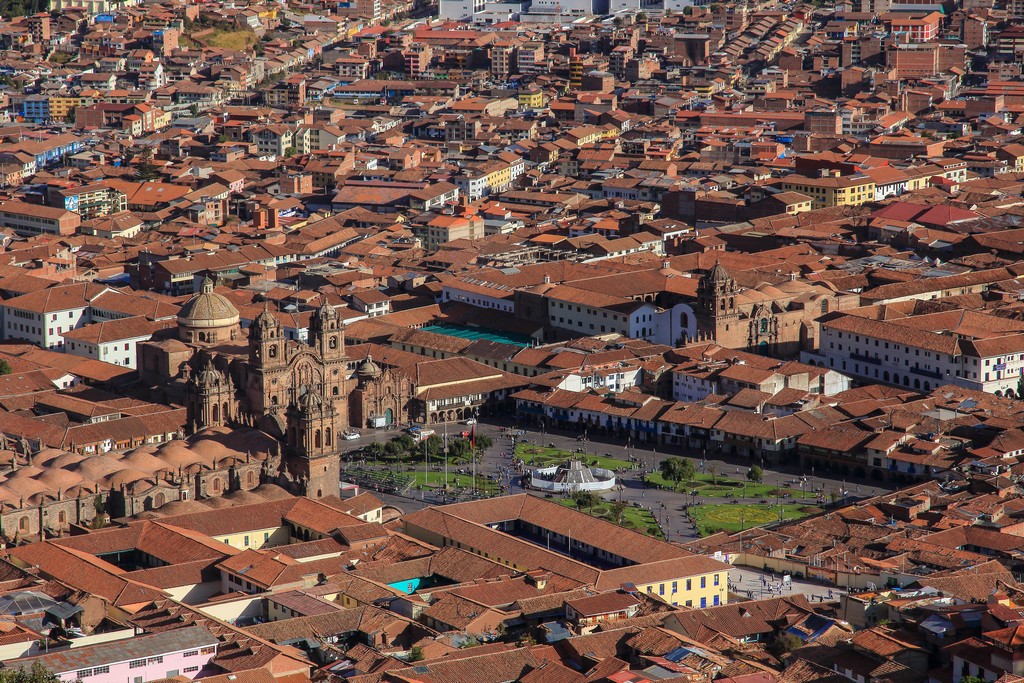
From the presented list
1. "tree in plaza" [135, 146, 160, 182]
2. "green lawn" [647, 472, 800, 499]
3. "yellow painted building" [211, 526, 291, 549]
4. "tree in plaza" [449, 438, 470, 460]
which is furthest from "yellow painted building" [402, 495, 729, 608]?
"tree in plaza" [135, 146, 160, 182]

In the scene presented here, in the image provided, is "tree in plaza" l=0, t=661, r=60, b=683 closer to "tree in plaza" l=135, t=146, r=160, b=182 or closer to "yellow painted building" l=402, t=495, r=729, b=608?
"yellow painted building" l=402, t=495, r=729, b=608

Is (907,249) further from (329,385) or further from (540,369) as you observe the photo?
(329,385)

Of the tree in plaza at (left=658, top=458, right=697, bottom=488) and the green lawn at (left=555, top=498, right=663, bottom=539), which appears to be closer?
the green lawn at (left=555, top=498, right=663, bottom=539)

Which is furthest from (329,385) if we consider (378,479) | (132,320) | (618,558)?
(618,558)

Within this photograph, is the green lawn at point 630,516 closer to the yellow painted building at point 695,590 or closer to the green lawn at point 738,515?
the green lawn at point 738,515

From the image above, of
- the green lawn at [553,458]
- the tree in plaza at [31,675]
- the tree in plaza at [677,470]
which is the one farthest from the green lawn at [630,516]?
the tree in plaza at [31,675]

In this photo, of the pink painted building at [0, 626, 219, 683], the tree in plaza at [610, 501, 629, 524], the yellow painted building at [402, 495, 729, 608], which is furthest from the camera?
the tree in plaza at [610, 501, 629, 524]

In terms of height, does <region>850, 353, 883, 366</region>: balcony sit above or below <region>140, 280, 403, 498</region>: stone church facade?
below
